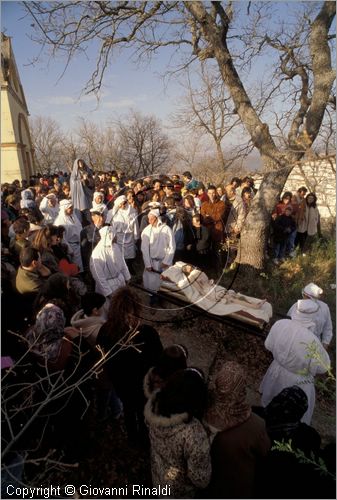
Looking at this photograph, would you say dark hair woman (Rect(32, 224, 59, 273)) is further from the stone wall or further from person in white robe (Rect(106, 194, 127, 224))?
the stone wall

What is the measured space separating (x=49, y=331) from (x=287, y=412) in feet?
6.86

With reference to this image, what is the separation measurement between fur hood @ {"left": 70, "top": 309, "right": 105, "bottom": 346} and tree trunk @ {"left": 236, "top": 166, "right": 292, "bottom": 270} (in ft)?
15.3

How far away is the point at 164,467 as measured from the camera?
7.89ft

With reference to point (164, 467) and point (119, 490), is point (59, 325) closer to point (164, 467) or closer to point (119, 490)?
point (164, 467)

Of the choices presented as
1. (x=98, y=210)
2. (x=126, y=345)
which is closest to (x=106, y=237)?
(x=98, y=210)

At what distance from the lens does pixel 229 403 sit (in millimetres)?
→ 2191

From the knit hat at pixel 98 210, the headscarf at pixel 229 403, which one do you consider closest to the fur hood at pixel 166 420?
the headscarf at pixel 229 403

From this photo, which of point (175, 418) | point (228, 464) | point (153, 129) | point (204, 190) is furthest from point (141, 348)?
point (153, 129)

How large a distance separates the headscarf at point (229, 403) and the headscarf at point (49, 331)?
58.4 inches

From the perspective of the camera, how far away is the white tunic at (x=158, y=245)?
604cm

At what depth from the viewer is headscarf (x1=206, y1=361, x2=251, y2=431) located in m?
2.19

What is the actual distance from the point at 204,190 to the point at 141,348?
21.7ft

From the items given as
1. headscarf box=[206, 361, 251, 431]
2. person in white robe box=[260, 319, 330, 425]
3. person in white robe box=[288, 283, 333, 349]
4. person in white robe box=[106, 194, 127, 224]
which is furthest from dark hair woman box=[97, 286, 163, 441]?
person in white robe box=[106, 194, 127, 224]

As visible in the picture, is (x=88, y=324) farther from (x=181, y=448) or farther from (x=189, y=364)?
(x=189, y=364)
